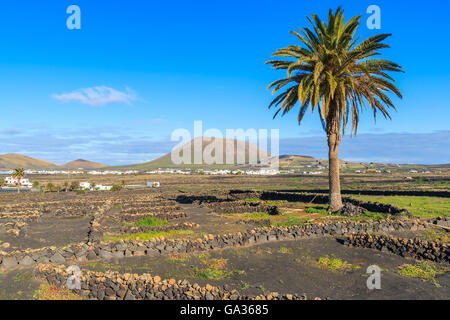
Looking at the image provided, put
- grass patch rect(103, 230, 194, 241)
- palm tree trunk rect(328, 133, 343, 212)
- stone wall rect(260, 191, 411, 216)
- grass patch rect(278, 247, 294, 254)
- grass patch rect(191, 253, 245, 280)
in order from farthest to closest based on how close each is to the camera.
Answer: palm tree trunk rect(328, 133, 343, 212) → stone wall rect(260, 191, 411, 216) → grass patch rect(103, 230, 194, 241) → grass patch rect(278, 247, 294, 254) → grass patch rect(191, 253, 245, 280)

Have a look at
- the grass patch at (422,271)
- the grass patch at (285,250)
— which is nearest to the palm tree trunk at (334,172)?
the grass patch at (285,250)

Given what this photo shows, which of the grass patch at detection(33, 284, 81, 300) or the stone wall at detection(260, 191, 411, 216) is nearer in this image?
the grass patch at detection(33, 284, 81, 300)

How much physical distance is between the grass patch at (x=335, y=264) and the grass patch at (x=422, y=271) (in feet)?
5.42

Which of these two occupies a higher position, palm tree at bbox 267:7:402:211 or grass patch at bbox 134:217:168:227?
palm tree at bbox 267:7:402:211

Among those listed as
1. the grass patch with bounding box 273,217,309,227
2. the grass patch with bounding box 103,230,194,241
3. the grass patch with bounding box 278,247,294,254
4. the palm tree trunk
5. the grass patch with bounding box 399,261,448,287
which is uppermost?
the palm tree trunk

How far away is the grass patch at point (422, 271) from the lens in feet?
36.9

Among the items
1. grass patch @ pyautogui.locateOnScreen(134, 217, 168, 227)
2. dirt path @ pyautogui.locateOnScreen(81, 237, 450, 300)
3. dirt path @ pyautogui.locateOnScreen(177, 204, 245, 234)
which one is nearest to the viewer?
dirt path @ pyautogui.locateOnScreen(81, 237, 450, 300)

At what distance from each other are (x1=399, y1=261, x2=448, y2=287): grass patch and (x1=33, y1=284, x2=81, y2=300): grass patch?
11.1 meters

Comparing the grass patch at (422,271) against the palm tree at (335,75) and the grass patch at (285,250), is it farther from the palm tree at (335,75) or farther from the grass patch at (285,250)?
the palm tree at (335,75)

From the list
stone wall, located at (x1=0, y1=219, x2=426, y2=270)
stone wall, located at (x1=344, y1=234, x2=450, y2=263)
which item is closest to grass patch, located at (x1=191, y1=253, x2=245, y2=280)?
stone wall, located at (x1=0, y1=219, x2=426, y2=270)

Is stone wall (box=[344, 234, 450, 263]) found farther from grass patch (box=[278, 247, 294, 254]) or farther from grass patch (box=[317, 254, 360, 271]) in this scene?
grass patch (box=[278, 247, 294, 254])

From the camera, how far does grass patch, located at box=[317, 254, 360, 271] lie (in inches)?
491

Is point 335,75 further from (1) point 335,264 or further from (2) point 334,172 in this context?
(1) point 335,264
